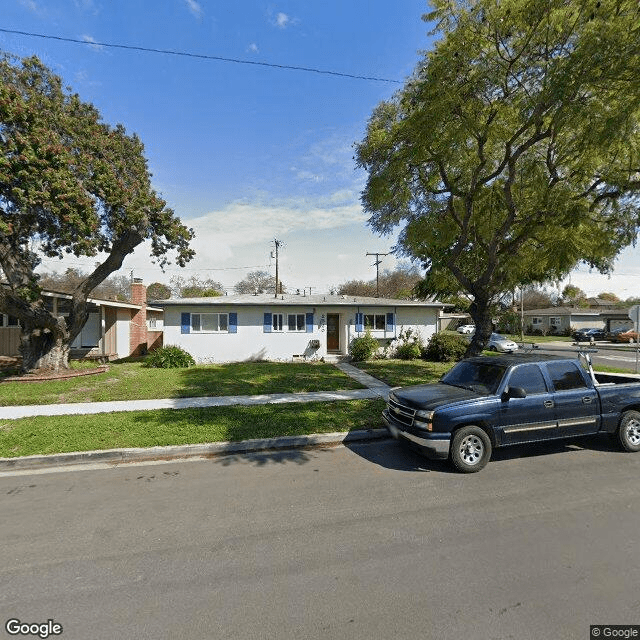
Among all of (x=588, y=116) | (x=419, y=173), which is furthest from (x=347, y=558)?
(x=419, y=173)

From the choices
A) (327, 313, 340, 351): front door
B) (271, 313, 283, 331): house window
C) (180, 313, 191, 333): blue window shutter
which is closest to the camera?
(180, 313, 191, 333): blue window shutter

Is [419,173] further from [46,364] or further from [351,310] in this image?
[46,364]

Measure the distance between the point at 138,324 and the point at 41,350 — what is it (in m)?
8.02

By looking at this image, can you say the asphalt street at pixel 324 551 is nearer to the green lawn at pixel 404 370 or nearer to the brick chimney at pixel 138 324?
the green lawn at pixel 404 370

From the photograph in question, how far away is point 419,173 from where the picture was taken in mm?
10805

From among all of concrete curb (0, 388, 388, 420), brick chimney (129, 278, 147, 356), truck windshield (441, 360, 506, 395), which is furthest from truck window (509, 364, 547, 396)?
brick chimney (129, 278, 147, 356)

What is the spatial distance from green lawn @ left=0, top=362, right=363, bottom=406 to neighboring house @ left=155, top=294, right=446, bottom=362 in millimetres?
2599

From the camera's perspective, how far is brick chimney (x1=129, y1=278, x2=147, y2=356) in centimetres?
2097

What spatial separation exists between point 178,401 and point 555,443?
8458 mm

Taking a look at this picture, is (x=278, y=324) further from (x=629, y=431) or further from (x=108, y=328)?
(x=629, y=431)

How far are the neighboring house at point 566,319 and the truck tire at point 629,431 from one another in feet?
134

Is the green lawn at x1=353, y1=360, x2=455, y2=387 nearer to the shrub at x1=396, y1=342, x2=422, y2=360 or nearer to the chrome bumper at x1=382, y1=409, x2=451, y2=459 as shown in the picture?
the shrub at x1=396, y1=342, x2=422, y2=360

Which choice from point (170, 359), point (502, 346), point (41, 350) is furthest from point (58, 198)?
point (502, 346)

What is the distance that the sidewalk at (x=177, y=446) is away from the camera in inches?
230
